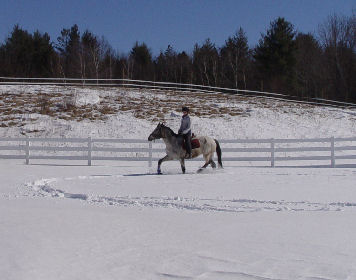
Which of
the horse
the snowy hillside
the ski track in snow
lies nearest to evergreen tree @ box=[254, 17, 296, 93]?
the snowy hillside

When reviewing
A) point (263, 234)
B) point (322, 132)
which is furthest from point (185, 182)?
point (322, 132)

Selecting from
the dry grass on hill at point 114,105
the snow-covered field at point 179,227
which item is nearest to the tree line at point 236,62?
the dry grass on hill at point 114,105

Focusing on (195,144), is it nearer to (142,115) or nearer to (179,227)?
(179,227)

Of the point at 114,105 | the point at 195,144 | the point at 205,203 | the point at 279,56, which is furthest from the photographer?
the point at 279,56

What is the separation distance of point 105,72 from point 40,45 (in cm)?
991

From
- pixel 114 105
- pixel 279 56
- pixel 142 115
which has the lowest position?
pixel 142 115

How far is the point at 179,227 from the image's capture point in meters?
5.68

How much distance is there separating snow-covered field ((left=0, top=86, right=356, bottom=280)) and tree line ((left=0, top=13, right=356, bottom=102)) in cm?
4085

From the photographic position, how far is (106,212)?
6.74m

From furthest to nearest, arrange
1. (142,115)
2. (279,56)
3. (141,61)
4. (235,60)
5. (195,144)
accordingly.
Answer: (141,61) → (235,60) → (279,56) → (142,115) → (195,144)

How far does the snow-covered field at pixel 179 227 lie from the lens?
3988 millimetres

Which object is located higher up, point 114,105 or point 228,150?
point 114,105

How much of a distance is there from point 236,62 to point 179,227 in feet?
158

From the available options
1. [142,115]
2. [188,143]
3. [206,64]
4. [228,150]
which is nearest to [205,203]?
[188,143]
